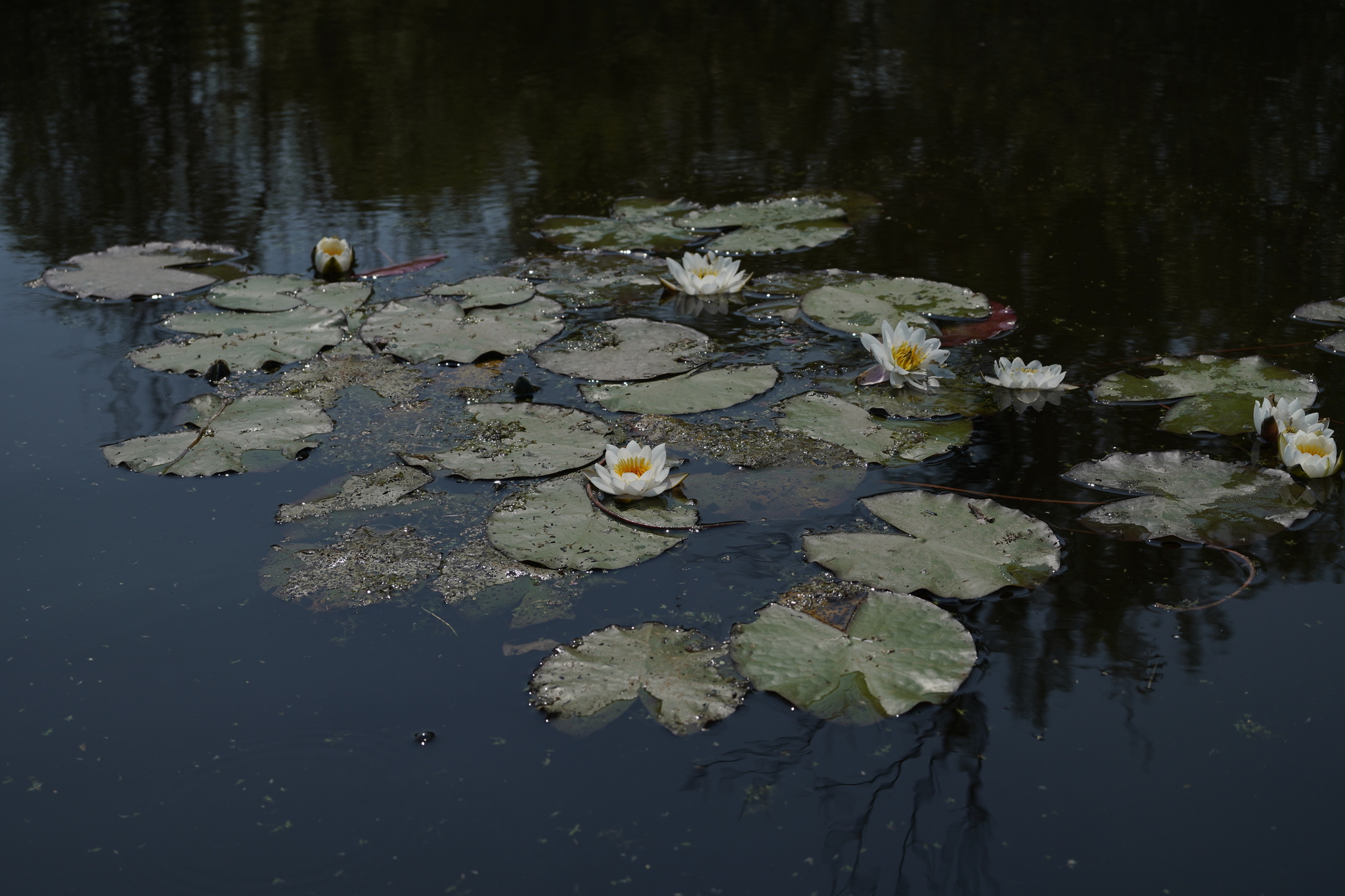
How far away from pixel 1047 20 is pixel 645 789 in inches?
268

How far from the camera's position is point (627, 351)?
2717 mm

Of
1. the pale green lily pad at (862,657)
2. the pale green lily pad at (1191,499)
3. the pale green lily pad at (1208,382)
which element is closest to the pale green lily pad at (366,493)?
the pale green lily pad at (862,657)

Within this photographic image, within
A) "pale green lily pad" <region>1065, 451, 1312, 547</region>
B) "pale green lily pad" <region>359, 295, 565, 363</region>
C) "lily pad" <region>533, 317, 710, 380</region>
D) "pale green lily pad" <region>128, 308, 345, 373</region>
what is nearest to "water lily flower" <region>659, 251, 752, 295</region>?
"lily pad" <region>533, 317, 710, 380</region>

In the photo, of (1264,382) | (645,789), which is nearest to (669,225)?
(1264,382)

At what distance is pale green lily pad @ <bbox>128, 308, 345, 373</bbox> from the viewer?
271cm

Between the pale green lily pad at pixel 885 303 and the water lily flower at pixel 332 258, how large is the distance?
147 cm

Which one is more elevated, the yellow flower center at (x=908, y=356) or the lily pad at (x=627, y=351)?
the yellow flower center at (x=908, y=356)

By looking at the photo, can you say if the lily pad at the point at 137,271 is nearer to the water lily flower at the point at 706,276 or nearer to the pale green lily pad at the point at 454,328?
the pale green lily pad at the point at 454,328

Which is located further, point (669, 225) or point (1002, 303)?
point (669, 225)

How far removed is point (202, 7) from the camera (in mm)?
8227

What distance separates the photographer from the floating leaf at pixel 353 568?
184 cm

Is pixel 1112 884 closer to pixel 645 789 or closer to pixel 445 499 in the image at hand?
pixel 645 789

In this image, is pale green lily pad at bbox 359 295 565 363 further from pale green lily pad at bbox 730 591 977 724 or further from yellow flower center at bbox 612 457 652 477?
pale green lily pad at bbox 730 591 977 724

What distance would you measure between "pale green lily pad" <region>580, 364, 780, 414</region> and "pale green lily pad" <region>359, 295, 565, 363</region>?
0.36 meters
